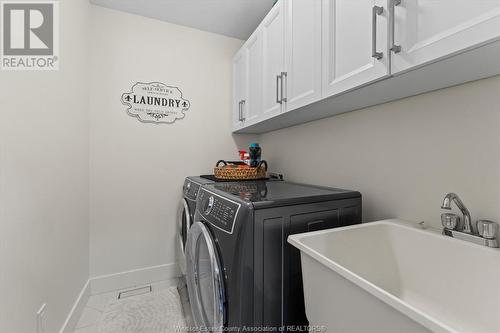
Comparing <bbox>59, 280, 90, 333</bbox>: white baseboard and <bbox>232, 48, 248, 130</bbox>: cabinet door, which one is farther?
<bbox>232, 48, 248, 130</bbox>: cabinet door

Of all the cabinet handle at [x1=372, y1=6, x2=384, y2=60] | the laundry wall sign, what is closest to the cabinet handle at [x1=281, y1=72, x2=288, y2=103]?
the cabinet handle at [x1=372, y1=6, x2=384, y2=60]

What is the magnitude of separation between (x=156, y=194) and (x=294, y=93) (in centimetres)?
165

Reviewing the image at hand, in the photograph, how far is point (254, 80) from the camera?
1.85 m

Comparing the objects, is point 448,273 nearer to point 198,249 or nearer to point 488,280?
point 488,280

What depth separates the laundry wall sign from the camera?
2.09 m

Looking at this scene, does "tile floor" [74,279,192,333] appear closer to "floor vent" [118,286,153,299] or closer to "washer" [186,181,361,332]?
"floor vent" [118,286,153,299]

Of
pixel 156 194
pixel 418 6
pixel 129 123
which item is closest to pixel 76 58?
pixel 129 123

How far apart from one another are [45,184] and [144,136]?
103 cm

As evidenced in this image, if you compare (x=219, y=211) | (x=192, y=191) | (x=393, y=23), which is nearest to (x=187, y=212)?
(x=192, y=191)

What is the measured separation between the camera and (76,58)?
1.62 m

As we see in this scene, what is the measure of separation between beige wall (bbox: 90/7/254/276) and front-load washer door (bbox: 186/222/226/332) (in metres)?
0.97

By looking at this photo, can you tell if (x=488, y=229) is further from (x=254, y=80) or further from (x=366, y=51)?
(x=254, y=80)

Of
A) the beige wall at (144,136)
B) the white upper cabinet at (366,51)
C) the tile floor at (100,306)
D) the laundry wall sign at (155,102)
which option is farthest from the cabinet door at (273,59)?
the tile floor at (100,306)
